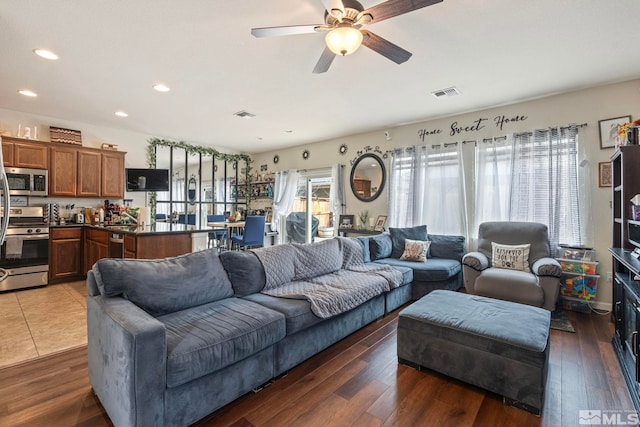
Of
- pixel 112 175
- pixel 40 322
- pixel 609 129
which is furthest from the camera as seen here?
pixel 112 175

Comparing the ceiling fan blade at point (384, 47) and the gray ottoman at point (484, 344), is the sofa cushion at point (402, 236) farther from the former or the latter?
the ceiling fan blade at point (384, 47)

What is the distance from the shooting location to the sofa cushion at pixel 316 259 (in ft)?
9.85

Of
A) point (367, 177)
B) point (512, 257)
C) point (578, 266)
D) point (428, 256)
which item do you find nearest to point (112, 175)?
point (367, 177)

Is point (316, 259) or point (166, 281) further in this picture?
point (316, 259)

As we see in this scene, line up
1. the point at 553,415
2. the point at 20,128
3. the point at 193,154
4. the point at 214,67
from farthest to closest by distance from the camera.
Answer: the point at 193,154 < the point at 20,128 < the point at 214,67 < the point at 553,415

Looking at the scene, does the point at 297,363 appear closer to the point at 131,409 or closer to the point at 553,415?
the point at 131,409

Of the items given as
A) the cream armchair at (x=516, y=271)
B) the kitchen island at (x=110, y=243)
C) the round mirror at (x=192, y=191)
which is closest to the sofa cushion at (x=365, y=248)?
the cream armchair at (x=516, y=271)

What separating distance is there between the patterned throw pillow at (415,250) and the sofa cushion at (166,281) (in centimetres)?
264

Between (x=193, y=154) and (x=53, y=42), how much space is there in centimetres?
400

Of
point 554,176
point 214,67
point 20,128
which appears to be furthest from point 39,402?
point 554,176

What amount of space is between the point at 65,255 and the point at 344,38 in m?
5.19

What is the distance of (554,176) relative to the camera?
364cm

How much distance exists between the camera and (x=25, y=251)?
166 inches
